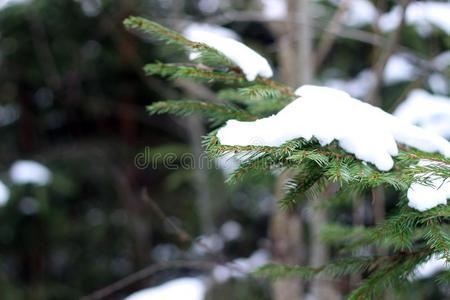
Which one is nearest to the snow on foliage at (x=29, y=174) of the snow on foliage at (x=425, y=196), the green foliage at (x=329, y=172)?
the green foliage at (x=329, y=172)

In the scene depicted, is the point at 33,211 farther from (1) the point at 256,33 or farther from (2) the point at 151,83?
(1) the point at 256,33

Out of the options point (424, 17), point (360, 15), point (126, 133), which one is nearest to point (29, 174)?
point (126, 133)

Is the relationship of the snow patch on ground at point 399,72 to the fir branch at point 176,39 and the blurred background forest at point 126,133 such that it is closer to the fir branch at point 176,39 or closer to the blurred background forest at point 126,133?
the blurred background forest at point 126,133

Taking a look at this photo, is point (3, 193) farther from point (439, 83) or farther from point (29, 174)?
point (439, 83)

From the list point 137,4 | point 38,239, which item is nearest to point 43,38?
point 137,4

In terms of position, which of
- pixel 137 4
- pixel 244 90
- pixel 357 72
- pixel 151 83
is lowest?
pixel 151 83
